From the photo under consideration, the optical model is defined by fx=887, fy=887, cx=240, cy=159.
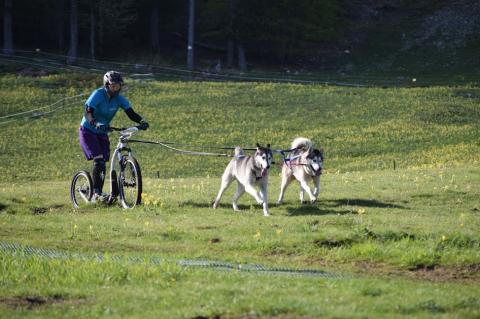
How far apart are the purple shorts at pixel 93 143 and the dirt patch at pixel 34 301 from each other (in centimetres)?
735

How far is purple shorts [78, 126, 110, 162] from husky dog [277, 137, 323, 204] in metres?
4.06

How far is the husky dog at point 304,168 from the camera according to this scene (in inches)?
751

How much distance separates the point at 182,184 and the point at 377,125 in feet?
69.0

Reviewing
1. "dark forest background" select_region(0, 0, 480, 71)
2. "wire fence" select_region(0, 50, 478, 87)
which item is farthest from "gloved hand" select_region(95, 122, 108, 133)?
"dark forest background" select_region(0, 0, 480, 71)

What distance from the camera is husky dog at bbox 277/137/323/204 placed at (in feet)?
62.6

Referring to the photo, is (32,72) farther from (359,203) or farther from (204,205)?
(359,203)

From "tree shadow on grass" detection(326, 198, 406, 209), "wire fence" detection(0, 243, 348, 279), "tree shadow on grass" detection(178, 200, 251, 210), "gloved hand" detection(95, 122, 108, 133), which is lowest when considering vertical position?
"wire fence" detection(0, 243, 348, 279)

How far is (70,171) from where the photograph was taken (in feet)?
108

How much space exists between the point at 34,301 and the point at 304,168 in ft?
32.2

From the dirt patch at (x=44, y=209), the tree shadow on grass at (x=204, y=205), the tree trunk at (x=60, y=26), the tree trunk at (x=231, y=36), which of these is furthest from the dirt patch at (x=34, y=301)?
the tree trunk at (x=231, y=36)

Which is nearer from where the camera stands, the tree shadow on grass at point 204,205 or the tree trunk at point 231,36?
the tree shadow on grass at point 204,205

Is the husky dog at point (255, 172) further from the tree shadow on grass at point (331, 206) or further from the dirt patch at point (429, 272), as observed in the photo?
the dirt patch at point (429, 272)

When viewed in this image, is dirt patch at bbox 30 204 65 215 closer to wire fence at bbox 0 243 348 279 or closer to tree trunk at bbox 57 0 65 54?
wire fence at bbox 0 243 348 279

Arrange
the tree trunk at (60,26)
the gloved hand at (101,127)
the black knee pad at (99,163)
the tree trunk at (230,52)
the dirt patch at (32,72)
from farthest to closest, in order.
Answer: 1. the tree trunk at (230,52)
2. the tree trunk at (60,26)
3. the dirt patch at (32,72)
4. the black knee pad at (99,163)
5. the gloved hand at (101,127)
